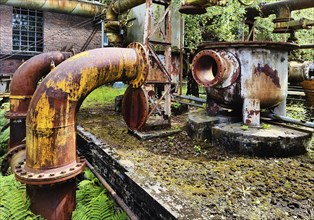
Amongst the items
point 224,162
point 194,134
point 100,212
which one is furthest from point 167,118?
point 100,212

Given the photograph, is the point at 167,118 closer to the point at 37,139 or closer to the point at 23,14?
the point at 37,139

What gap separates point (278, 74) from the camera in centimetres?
392

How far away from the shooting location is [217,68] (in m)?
3.99

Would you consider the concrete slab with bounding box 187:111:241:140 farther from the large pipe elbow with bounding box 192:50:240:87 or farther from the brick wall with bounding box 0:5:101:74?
the brick wall with bounding box 0:5:101:74

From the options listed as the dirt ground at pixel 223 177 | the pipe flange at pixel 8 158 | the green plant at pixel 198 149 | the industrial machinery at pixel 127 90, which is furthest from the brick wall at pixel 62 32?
the green plant at pixel 198 149

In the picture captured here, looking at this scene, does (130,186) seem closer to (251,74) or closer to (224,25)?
(251,74)

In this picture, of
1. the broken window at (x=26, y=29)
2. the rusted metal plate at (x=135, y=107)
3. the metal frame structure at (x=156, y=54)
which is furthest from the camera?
the broken window at (x=26, y=29)

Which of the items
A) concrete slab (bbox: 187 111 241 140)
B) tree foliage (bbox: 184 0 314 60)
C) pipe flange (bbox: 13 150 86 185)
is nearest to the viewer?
pipe flange (bbox: 13 150 86 185)

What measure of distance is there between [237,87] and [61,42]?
13.0 m

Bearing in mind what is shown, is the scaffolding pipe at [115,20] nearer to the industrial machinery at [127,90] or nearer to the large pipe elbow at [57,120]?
the industrial machinery at [127,90]

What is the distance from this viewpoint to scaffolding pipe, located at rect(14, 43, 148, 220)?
2.11m

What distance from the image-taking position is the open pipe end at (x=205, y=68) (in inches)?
147

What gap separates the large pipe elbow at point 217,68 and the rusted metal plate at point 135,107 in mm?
976

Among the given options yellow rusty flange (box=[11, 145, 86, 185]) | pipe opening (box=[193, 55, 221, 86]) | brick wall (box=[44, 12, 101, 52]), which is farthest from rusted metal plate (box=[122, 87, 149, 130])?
brick wall (box=[44, 12, 101, 52])
